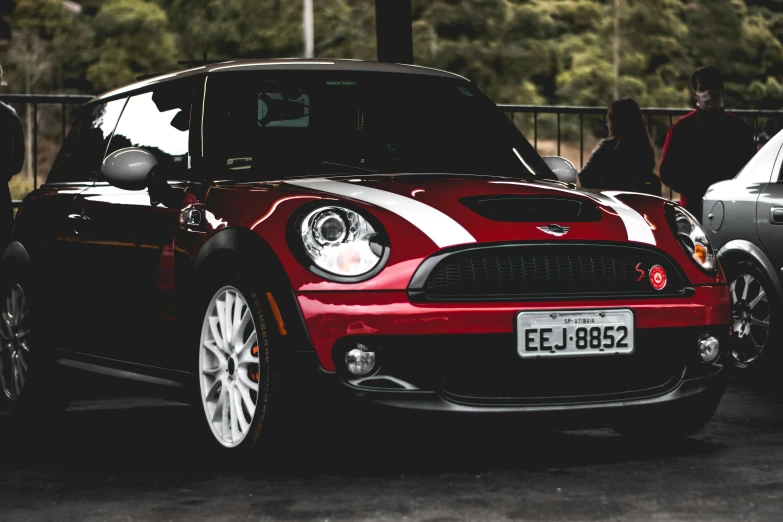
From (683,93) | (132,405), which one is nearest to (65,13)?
(683,93)

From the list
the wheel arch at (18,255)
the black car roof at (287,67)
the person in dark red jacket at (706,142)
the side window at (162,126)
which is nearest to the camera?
the side window at (162,126)

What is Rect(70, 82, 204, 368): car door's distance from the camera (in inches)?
219

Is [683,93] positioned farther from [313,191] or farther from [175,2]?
[313,191]

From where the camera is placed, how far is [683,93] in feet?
184

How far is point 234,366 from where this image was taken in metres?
5.12

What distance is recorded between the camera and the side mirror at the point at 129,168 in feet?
18.3

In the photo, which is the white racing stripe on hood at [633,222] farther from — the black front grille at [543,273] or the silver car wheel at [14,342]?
the silver car wheel at [14,342]

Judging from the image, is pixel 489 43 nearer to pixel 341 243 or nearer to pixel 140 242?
pixel 140 242

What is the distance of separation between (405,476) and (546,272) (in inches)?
34.4

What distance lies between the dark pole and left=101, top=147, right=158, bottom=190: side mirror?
4744 millimetres

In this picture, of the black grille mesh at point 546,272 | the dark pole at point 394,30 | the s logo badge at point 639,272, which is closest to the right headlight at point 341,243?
the black grille mesh at point 546,272

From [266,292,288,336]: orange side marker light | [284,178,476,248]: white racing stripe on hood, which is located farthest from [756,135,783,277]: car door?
[266,292,288,336]: orange side marker light

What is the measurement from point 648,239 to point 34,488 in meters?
2.37

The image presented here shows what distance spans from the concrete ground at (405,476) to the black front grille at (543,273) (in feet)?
1.59
